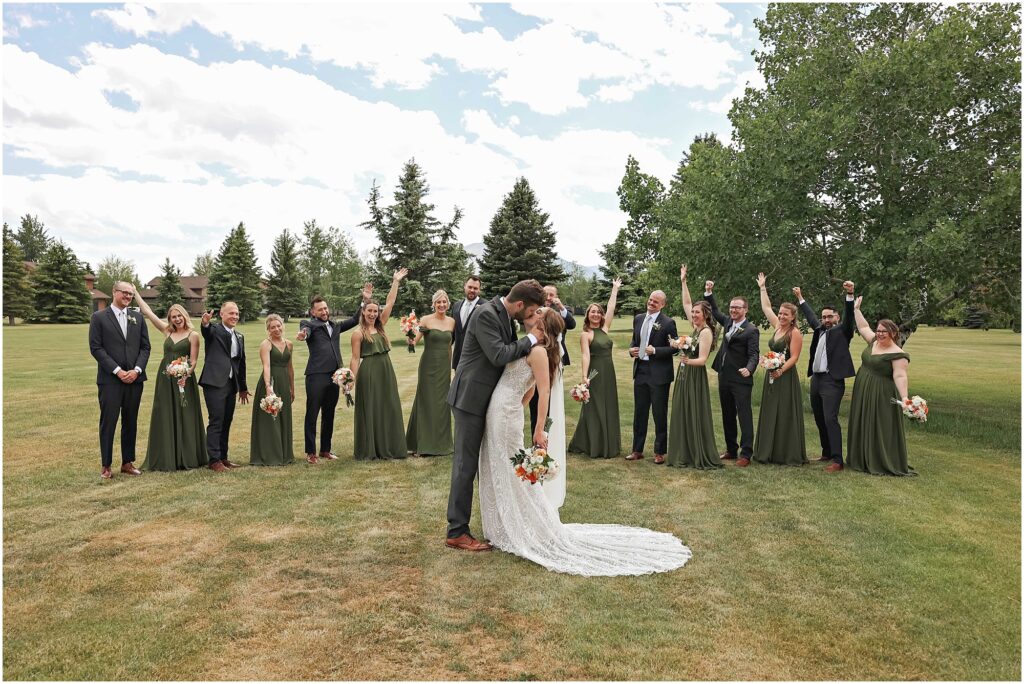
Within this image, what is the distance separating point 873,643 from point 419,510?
14.3ft

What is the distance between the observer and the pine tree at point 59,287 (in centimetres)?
6000

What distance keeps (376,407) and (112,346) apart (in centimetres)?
335

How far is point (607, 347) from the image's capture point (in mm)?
10188

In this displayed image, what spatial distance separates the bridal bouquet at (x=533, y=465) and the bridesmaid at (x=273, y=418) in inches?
182

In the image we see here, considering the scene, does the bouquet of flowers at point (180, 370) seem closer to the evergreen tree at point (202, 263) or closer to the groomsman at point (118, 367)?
the groomsman at point (118, 367)

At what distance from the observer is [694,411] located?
949 cm

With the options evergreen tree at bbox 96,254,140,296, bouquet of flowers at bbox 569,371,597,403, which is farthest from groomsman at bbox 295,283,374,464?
evergreen tree at bbox 96,254,140,296

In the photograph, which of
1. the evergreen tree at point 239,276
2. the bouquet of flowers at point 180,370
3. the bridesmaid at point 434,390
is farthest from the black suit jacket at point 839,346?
the evergreen tree at point 239,276

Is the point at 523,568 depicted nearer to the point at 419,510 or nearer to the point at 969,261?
the point at 419,510

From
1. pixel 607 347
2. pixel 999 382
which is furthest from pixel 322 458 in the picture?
pixel 999 382

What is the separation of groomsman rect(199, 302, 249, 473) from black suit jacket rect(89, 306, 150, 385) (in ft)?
2.48

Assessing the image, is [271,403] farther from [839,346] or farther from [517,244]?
[517,244]

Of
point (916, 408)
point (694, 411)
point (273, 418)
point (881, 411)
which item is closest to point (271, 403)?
point (273, 418)

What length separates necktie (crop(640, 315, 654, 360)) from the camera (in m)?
9.86
